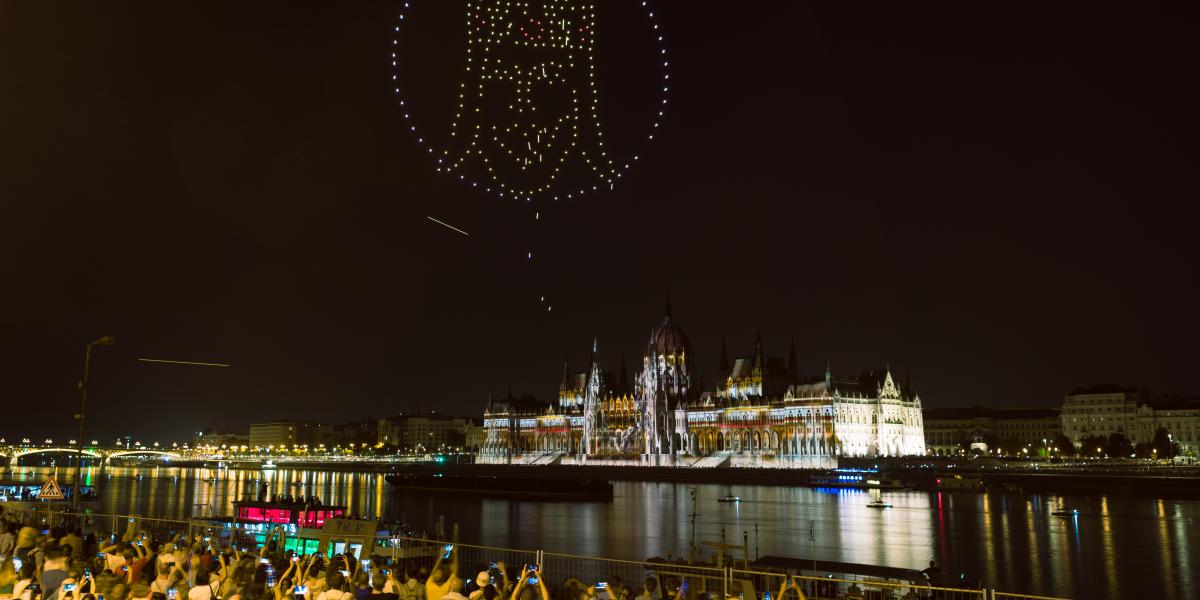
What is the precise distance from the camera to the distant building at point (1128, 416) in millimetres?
119188

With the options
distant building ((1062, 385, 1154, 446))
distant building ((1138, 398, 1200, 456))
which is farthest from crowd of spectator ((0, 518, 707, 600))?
distant building ((1062, 385, 1154, 446))

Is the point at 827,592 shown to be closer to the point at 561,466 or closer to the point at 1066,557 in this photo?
the point at 1066,557

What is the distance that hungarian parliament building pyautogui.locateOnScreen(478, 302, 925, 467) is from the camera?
108125mm

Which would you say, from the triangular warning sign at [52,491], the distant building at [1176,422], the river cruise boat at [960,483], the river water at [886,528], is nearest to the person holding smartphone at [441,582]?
the triangular warning sign at [52,491]

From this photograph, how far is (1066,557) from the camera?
35.8 meters

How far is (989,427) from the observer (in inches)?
5620

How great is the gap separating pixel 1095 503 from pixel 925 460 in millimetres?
37417

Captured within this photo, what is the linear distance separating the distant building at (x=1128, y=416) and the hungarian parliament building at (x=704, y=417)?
2858 centimetres

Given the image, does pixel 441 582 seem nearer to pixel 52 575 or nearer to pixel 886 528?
pixel 52 575

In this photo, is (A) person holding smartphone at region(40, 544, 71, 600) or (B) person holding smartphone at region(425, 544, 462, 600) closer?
(B) person holding smartphone at region(425, 544, 462, 600)

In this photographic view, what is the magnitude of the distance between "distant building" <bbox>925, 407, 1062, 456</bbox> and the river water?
67.8m

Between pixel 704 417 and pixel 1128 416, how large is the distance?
60.0 metres

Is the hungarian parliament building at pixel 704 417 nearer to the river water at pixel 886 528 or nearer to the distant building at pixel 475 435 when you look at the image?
the distant building at pixel 475 435

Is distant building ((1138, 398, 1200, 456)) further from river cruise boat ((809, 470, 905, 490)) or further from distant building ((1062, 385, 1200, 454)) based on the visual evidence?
river cruise boat ((809, 470, 905, 490))
